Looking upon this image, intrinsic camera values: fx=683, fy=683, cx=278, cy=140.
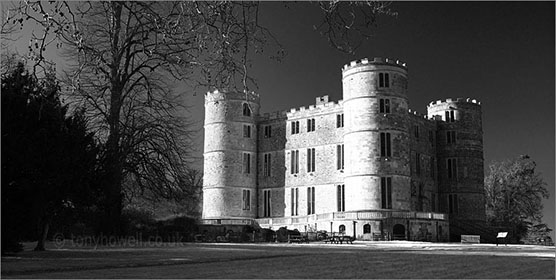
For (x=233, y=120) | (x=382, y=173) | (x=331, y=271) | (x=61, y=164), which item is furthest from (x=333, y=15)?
(x=233, y=120)

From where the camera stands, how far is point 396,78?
3884cm

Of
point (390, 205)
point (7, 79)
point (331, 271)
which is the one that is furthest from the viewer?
point (390, 205)

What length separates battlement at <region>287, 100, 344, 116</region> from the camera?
141 ft

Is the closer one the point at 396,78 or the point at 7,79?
the point at 7,79

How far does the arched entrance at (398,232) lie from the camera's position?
36.8 metres

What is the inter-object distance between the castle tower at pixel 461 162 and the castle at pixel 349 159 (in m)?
0.07

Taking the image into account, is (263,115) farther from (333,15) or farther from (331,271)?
(333,15)

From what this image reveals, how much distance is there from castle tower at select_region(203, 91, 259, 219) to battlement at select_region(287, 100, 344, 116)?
2681 mm

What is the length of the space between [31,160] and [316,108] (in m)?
30.8

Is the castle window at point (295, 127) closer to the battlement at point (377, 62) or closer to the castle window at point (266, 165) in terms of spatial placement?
the castle window at point (266, 165)

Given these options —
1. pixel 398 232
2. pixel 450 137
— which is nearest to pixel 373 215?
pixel 398 232

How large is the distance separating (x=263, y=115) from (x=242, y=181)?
493cm

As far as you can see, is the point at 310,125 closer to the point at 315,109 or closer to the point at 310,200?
the point at 315,109

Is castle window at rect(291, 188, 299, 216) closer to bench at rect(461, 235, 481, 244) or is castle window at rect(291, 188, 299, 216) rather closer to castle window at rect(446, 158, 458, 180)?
castle window at rect(446, 158, 458, 180)
